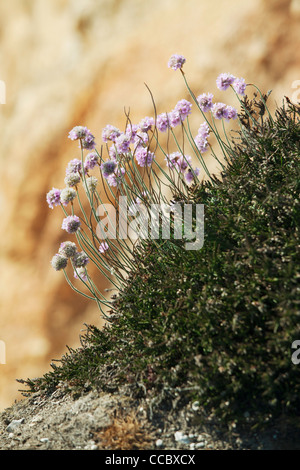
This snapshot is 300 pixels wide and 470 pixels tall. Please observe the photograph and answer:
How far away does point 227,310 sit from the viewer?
9.02 ft

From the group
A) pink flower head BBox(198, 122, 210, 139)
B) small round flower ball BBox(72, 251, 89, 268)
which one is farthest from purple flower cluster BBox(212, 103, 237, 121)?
small round flower ball BBox(72, 251, 89, 268)

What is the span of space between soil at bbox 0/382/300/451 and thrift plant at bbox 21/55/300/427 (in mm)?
65

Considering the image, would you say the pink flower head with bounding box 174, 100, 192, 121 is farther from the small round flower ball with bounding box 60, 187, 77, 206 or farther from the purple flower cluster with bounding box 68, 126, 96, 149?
the small round flower ball with bounding box 60, 187, 77, 206

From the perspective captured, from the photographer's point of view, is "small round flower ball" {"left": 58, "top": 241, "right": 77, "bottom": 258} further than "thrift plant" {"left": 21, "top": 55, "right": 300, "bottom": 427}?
Yes

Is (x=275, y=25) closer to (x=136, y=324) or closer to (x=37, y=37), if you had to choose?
(x=37, y=37)

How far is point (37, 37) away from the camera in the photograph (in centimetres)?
539

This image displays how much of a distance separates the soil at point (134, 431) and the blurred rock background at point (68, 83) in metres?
1.73

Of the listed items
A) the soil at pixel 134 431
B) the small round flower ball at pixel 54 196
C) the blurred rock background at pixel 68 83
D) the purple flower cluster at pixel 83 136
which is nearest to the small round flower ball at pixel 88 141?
the purple flower cluster at pixel 83 136

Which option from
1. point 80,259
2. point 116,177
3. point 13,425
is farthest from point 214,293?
point 13,425

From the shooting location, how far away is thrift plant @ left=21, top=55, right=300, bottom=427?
255 cm

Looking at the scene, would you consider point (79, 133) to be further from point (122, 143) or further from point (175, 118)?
point (175, 118)

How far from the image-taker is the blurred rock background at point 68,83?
464cm

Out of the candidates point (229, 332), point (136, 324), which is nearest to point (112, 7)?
point (136, 324)

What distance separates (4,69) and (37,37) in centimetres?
48
